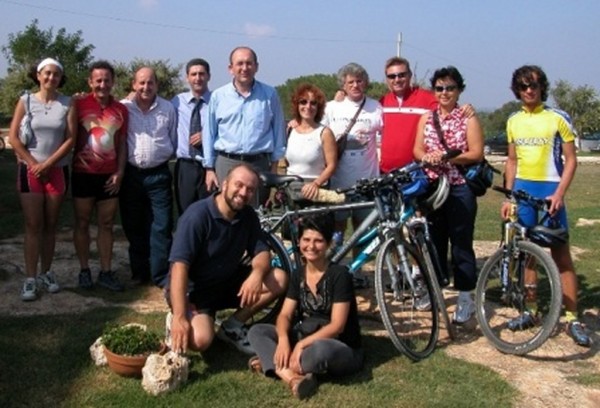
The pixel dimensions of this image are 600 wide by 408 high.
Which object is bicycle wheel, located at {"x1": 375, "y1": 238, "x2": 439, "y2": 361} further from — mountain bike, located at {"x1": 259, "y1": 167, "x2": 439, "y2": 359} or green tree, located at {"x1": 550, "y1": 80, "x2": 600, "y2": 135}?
green tree, located at {"x1": 550, "y1": 80, "x2": 600, "y2": 135}

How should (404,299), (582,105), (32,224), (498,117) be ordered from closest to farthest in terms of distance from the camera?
(404,299) < (32,224) < (582,105) < (498,117)

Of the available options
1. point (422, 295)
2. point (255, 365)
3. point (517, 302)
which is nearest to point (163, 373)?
point (255, 365)

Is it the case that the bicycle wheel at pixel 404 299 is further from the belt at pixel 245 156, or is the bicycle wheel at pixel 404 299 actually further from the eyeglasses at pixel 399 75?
the eyeglasses at pixel 399 75

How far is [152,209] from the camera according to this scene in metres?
5.89

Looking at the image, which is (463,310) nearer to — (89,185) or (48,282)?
(89,185)

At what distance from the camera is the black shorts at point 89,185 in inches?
218

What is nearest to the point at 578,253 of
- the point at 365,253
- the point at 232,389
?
the point at 365,253

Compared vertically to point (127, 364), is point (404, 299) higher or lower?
higher

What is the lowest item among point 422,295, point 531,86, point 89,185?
point 422,295

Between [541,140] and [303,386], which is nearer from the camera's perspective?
[303,386]

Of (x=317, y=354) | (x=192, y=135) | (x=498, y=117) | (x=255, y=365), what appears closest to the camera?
(x=317, y=354)

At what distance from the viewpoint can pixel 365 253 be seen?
184 inches

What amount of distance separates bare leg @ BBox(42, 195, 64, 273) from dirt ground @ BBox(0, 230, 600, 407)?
11.9 inches

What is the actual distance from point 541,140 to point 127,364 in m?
3.15
